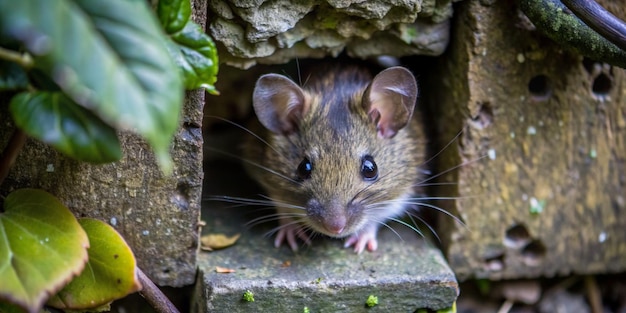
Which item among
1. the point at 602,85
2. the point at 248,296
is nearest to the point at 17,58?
the point at 248,296

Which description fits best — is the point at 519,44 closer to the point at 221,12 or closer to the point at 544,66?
the point at 544,66

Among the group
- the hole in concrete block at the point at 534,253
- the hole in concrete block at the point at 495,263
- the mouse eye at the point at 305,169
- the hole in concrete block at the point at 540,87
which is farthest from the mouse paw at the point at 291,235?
the hole in concrete block at the point at 540,87

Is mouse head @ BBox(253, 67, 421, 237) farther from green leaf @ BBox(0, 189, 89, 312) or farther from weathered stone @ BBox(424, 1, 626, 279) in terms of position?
green leaf @ BBox(0, 189, 89, 312)

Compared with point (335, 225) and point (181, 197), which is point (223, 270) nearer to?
point (181, 197)

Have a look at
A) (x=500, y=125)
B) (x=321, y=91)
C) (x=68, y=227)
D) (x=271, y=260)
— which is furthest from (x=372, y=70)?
(x=68, y=227)

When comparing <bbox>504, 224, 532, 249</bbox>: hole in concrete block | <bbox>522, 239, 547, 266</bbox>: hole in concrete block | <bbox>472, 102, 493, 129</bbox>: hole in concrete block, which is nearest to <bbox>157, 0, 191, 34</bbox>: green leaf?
<bbox>472, 102, 493, 129</bbox>: hole in concrete block
